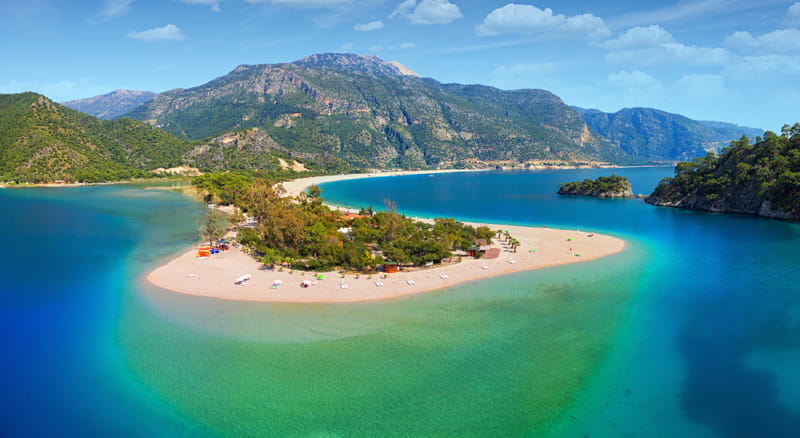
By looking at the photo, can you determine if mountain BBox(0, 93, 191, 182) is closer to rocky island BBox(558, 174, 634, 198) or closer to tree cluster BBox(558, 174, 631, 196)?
tree cluster BBox(558, 174, 631, 196)

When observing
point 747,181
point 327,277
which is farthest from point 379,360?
point 747,181

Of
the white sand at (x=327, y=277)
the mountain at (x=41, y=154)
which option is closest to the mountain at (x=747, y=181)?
the white sand at (x=327, y=277)

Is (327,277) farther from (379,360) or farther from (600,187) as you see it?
(600,187)

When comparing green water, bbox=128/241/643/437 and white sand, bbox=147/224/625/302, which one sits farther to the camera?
white sand, bbox=147/224/625/302

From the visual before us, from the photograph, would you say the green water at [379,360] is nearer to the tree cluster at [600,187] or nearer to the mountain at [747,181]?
the mountain at [747,181]

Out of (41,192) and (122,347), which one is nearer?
(122,347)

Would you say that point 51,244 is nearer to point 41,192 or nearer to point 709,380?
point 709,380

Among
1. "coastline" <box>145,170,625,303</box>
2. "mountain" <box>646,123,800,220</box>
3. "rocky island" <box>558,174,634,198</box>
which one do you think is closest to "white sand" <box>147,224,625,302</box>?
"coastline" <box>145,170,625,303</box>

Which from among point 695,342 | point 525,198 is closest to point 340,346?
point 695,342
